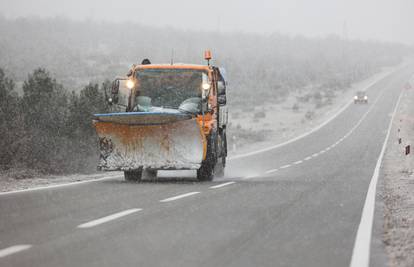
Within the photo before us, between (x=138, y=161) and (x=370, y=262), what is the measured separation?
9200 mm

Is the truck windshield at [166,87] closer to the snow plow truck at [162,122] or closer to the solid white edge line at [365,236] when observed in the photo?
the snow plow truck at [162,122]

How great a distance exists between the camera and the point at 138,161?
1511 centimetres

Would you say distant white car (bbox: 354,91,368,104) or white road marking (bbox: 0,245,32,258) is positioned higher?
white road marking (bbox: 0,245,32,258)

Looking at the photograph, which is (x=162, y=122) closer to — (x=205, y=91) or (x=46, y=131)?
(x=205, y=91)

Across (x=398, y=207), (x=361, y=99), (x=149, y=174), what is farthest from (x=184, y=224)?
(x=361, y=99)

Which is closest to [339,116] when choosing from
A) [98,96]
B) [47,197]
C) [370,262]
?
[98,96]

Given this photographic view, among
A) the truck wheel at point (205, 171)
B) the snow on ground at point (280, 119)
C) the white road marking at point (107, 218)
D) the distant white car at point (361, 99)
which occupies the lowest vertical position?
the snow on ground at point (280, 119)

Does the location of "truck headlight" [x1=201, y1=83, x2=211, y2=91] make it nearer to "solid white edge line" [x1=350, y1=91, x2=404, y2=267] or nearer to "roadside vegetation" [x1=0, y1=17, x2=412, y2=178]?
"solid white edge line" [x1=350, y1=91, x2=404, y2=267]

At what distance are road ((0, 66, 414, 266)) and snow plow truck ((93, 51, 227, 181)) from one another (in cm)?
57

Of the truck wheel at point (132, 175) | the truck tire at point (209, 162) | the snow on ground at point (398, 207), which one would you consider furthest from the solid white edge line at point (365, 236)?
the truck wheel at point (132, 175)

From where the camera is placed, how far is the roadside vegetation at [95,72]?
23547mm

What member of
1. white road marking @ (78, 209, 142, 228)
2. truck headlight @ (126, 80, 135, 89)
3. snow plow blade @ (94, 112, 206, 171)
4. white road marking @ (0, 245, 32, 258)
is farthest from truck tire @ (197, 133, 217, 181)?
white road marking @ (0, 245, 32, 258)

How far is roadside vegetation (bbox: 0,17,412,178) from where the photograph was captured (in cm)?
2355

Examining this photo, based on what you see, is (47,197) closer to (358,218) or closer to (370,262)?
(358,218)
